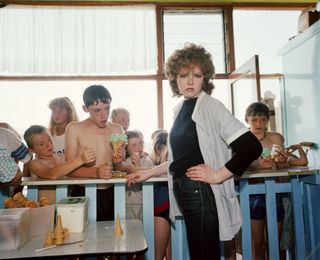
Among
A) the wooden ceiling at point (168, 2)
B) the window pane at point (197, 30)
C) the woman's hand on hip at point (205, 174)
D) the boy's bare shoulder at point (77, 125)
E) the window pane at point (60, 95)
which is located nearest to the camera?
the woman's hand on hip at point (205, 174)

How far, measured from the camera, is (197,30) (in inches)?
177

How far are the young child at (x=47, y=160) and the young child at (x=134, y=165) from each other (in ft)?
1.05

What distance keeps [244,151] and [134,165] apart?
3.73ft

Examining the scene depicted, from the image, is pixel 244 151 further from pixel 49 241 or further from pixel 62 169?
pixel 62 169

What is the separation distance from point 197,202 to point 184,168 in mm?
146

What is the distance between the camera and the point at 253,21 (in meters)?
4.56

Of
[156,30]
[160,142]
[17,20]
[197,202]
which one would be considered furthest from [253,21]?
[197,202]

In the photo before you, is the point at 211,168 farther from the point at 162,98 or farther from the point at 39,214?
the point at 162,98

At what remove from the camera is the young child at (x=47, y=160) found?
1.58 metres

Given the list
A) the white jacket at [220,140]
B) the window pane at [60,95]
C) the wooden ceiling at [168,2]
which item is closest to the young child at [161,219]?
the white jacket at [220,140]

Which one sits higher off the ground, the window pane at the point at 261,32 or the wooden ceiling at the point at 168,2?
the wooden ceiling at the point at 168,2

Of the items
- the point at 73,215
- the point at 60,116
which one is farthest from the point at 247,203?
the point at 60,116

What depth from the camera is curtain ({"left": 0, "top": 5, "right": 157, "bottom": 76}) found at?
414 centimetres

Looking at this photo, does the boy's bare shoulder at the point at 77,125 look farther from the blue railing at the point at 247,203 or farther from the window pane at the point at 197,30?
the window pane at the point at 197,30
